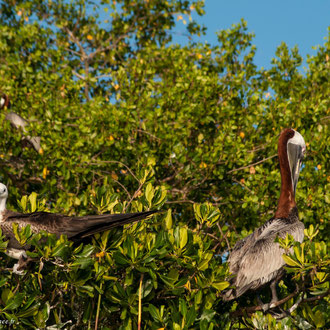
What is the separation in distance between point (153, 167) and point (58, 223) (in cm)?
301

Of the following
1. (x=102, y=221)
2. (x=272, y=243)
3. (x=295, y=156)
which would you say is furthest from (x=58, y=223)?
(x=295, y=156)

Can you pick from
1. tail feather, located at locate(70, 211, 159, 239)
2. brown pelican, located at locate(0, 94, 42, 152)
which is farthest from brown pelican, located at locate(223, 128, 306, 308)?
brown pelican, located at locate(0, 94, 42, 152)

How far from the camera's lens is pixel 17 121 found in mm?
8969

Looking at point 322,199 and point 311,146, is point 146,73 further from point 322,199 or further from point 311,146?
point 322,199

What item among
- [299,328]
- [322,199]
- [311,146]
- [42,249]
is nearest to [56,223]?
[42,249]

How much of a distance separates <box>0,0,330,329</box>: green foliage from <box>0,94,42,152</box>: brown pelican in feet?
0.42

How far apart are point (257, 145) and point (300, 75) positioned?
9.92 feet

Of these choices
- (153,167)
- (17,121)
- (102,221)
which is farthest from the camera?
(17,121)

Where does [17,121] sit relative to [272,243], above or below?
below

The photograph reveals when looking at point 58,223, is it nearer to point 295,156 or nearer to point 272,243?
point 272,243

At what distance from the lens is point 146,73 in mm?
9797

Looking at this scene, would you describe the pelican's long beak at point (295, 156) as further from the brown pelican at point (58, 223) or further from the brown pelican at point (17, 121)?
the brown pelican at point (17, 121)

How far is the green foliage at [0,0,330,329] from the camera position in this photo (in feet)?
13.6

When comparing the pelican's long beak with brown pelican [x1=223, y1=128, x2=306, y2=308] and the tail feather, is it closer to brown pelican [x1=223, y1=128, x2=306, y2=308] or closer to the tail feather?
brown pelican [x1=223, y1=128, x2=306, y2=308]
